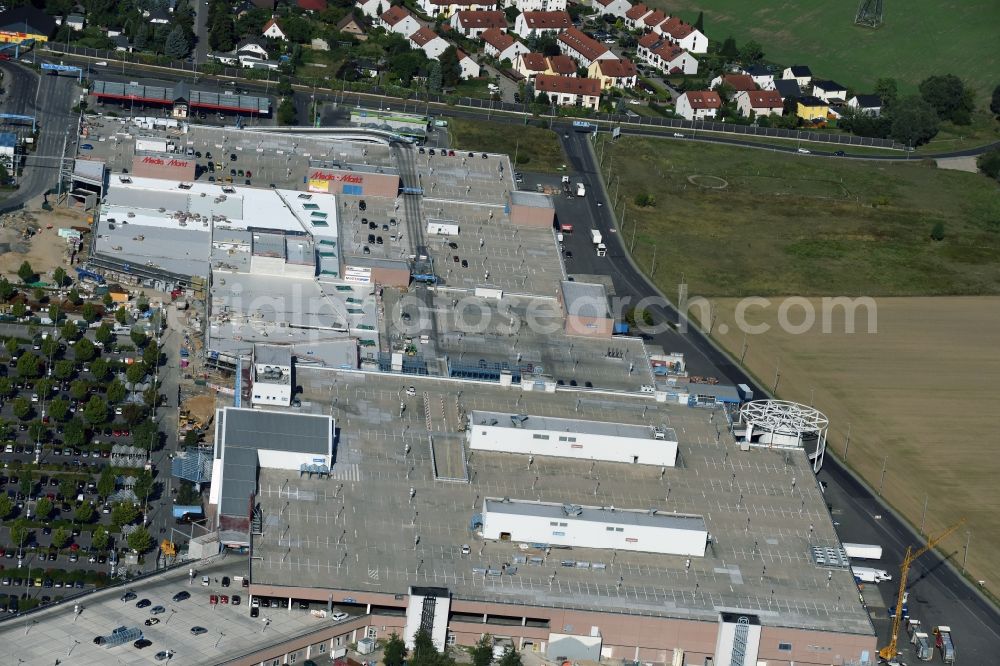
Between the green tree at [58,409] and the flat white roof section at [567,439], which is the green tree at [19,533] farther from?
the flat white roof section at [567,439]

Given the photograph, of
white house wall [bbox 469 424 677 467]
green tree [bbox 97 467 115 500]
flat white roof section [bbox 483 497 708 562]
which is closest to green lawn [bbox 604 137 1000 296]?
white house wall [bbox 469 424 677 467]

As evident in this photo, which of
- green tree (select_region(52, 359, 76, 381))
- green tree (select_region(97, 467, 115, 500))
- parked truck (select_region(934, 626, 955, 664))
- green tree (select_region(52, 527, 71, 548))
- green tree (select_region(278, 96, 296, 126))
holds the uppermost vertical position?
green tree (select_region(278, 96, 296, 126))

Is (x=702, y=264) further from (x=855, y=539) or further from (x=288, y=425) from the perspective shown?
(x=288, y=425)

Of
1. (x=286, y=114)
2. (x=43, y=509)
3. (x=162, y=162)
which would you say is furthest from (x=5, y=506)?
(x=286, y=114)

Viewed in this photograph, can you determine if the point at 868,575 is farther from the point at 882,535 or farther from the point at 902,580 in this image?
the point at 882,535

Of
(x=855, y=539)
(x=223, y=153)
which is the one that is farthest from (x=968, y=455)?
(x=223, y=153)

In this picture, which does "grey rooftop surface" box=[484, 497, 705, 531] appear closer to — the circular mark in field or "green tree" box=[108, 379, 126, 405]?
"green tree" box=[108, 379, 126, 405]

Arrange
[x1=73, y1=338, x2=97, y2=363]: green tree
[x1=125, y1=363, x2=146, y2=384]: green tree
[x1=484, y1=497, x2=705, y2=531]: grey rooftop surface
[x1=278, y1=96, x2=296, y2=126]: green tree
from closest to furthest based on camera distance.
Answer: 1. [x1=484, y1=497, x2=705, y2=531]: grey rooftop surface
2. [x1=125, y1=363, x2=146, y2=384]: green tree
3. [x1=73, y1=338, x2=97, y2=363]: green tree
4. [x1=278, y1=96, x2=296, y2=126]: green tree
